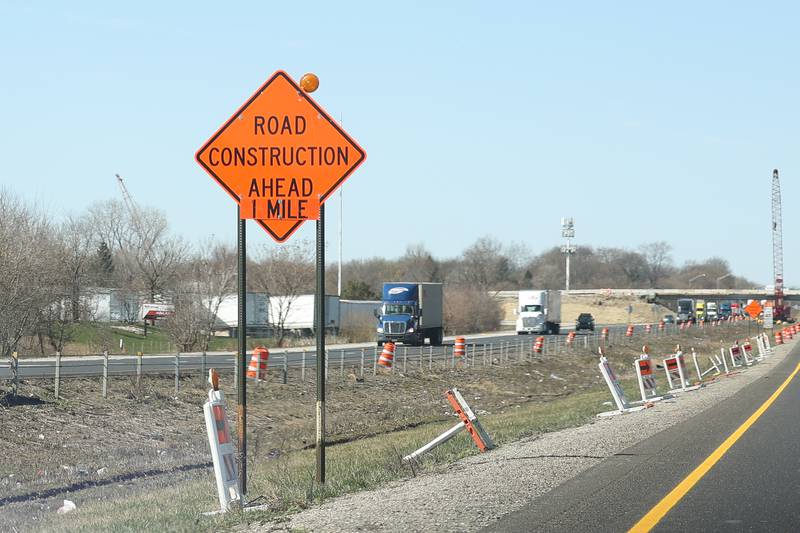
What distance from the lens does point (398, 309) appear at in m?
59.0

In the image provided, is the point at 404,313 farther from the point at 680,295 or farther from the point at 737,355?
the point at 680,295

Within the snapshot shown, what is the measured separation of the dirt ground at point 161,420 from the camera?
17.9 m

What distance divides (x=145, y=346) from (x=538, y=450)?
52.7 m

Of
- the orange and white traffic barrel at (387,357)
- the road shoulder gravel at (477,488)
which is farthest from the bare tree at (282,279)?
the road shoulder gravel at (477,488)

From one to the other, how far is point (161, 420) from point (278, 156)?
1646 cm

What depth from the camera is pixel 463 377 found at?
43031mm

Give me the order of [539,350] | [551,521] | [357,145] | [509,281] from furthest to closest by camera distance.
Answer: [509,281]
[539,350]
[357,145]
[551,521]

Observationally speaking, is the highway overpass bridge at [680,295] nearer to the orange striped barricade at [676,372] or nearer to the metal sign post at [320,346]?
the orange striped barricade at [676,372]

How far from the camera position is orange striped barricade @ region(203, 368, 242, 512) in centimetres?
1014

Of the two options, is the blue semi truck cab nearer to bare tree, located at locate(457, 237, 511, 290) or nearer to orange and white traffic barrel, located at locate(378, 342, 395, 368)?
orange and white traffic barrel, located at locate(378, 342, 395, 368)

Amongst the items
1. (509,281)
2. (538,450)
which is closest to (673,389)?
(538,450)

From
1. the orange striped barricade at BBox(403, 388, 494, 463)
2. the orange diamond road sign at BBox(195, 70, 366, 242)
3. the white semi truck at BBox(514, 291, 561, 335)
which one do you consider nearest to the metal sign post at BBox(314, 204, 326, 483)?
the orange diamond road sign at BBox(195, 70, 366, 242)

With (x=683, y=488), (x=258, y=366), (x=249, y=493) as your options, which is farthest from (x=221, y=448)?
(x=258, y=366)

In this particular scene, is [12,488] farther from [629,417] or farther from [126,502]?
[629,417]
